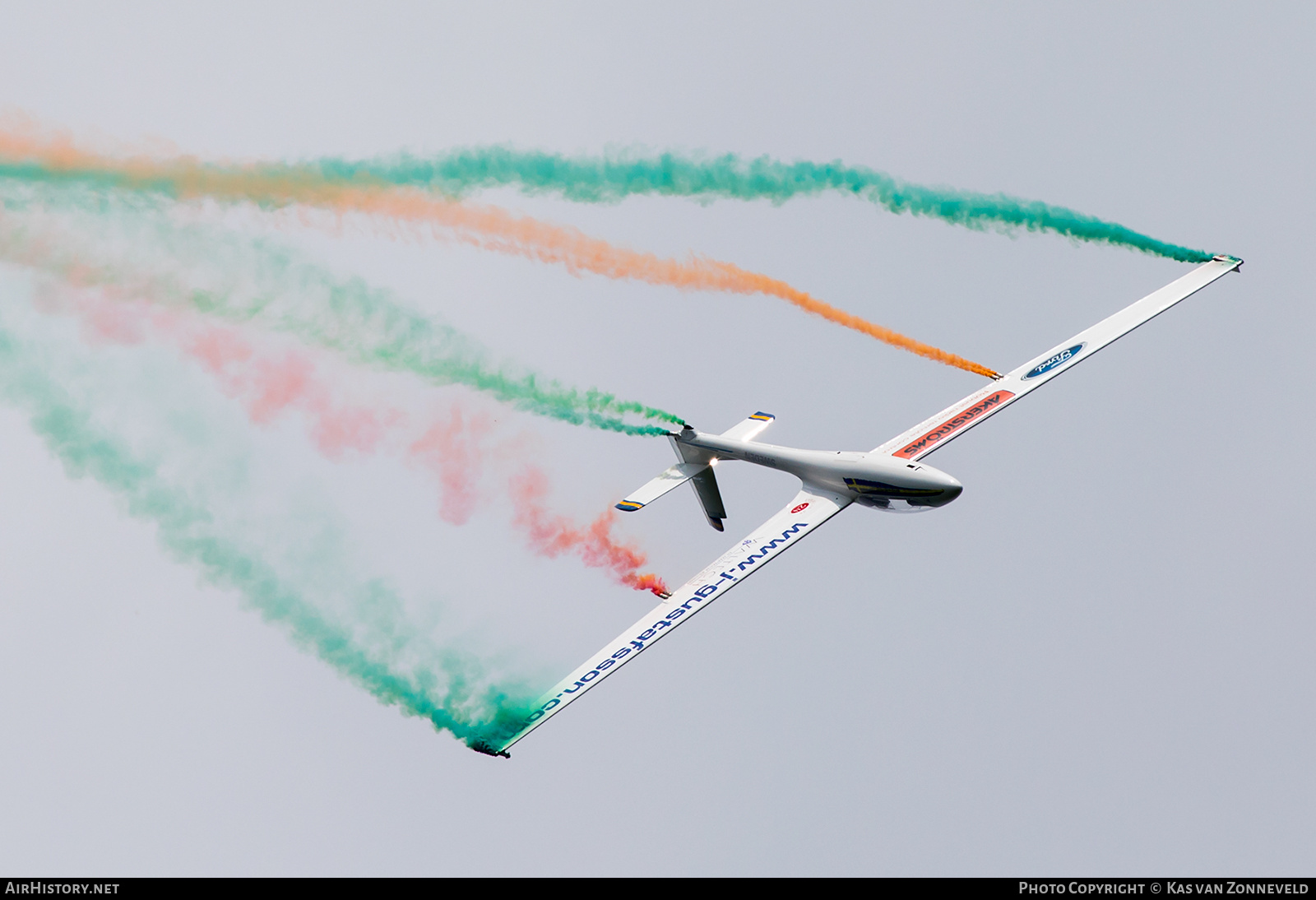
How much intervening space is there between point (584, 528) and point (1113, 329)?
21.7 metres

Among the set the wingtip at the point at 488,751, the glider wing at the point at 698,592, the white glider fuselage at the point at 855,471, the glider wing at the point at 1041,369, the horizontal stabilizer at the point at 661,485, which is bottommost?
the wingtip at the point at 488,751

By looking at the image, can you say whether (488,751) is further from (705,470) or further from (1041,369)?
(1041,369)

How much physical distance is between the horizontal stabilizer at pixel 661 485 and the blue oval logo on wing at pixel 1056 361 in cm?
1277

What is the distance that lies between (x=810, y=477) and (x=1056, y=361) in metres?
11.0

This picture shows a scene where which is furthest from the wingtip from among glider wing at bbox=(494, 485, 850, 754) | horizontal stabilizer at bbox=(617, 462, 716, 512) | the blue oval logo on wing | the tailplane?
the blue oval logo on wing

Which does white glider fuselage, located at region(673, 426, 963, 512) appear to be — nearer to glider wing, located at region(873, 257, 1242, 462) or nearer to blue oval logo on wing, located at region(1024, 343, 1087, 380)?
glider wing, located at region(873, 257, 1242, 462)

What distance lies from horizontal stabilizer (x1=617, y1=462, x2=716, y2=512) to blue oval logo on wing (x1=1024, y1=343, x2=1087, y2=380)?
41.9 ft

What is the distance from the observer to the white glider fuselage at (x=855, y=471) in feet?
189

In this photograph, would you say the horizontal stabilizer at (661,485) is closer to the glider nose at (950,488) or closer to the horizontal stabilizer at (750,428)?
the horizontal stabilizer at (750,428)

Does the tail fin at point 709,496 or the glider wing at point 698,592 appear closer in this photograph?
the glider wing at point 698,592

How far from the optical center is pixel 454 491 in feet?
191

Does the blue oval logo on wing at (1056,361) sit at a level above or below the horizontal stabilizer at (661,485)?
above

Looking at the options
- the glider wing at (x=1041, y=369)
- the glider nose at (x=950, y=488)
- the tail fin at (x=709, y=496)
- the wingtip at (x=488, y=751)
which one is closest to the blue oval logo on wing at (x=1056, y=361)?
the glider wing at (x=1041, y=369)
